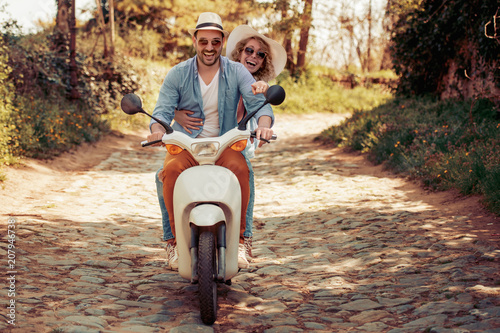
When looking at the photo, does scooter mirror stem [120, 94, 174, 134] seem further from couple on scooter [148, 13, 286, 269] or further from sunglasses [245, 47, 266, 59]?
sunglasses [245, 47, 266, 59]

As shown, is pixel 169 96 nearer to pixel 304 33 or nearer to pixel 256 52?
pixel 256 52

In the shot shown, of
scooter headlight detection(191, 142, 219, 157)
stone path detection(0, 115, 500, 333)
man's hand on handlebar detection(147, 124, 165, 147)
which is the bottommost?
stone path detection(0, 115, 500, 333)

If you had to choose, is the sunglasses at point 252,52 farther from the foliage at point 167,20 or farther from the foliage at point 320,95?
the foliage at point 167,20

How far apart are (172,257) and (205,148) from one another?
1018 mm

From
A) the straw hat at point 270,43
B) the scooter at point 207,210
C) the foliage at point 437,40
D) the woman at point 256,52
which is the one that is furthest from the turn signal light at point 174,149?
the foliage at point 437,40

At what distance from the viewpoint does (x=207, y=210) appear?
3436 millimetres

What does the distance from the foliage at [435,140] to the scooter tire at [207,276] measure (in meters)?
3.97

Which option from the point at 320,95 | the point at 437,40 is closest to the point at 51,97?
the point at 437,40

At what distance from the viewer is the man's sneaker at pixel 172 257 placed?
4.04 meters

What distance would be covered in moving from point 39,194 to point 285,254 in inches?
164

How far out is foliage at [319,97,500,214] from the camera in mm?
7098

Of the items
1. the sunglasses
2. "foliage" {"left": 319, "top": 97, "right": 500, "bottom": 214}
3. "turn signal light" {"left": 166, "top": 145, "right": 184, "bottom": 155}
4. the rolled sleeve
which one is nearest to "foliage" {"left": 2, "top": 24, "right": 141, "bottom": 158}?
the sunglasses

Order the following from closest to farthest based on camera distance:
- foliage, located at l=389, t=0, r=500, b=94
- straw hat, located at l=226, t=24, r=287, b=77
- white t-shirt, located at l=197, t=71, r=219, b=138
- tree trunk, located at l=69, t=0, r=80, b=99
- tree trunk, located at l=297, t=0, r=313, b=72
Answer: white t-shirt, located at l=197, t=71, r=219, b=138 → straw hat, located at l=226, t=24, r=287, b=77 → foliage, located at l=389, t=0, r=500, b=94 → tree trunk, located at l=69, t=0, r=80, b=99 → tree trunk, located at l=297, t=0, r=313, b=72

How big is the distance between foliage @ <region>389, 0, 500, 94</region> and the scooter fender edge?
8639 mm
